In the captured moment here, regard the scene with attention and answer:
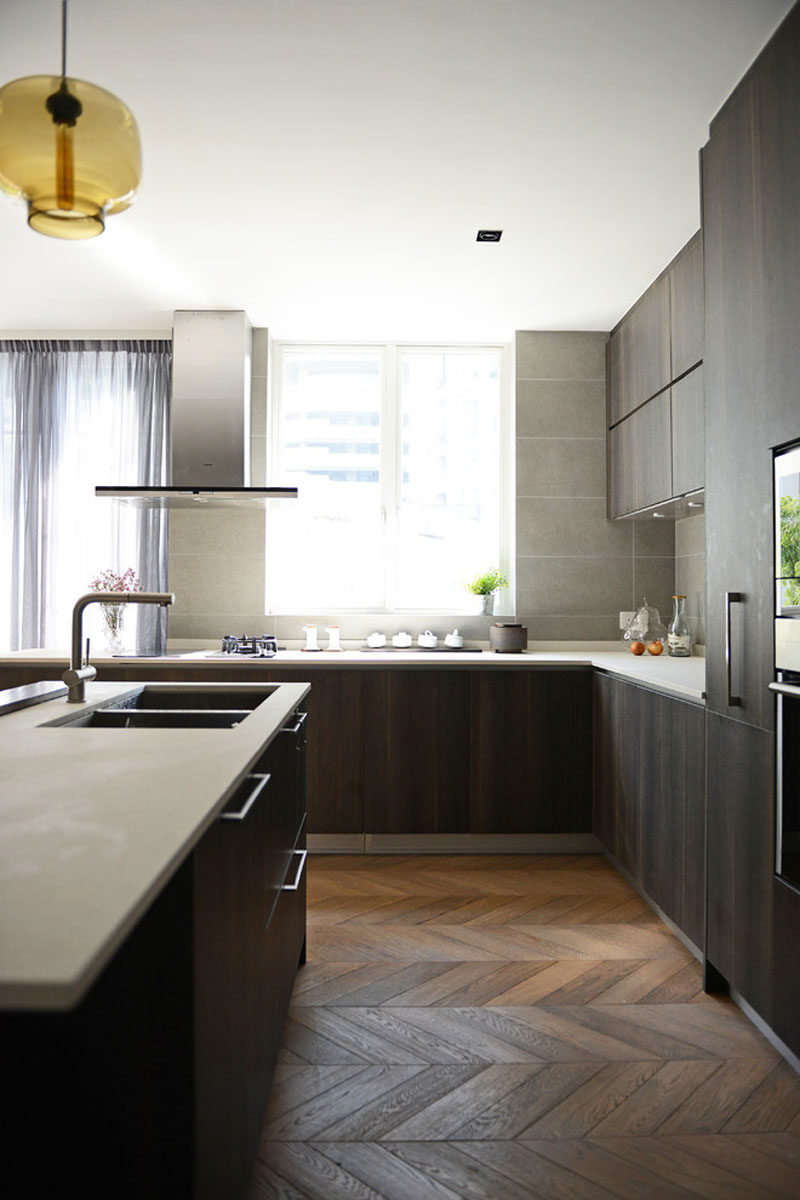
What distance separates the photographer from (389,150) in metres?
2.79

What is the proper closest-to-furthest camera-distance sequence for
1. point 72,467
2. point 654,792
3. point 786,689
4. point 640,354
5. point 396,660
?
point 786,689, point 654,792, point 396,660, point 640,354, point 72,467

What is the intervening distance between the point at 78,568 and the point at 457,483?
6.88ft

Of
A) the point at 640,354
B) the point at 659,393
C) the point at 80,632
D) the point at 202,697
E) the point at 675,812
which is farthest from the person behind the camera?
the point at 640,354

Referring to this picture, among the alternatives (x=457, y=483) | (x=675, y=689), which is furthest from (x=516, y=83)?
(x=457, y=483)

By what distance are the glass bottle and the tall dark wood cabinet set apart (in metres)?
1.66

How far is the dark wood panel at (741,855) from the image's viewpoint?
2.06 m

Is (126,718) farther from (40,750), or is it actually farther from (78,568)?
(78,568)

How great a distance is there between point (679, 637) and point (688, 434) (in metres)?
1.13

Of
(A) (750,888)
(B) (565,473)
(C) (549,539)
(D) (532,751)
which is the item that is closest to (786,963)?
(A) (750,888)

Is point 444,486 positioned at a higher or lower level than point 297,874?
higher

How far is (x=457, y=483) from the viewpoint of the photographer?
4.71 metres

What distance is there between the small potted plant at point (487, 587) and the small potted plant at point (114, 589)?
5.69 feet

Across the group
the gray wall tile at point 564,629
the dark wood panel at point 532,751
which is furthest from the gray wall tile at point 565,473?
the dark wood panel at point 532,751

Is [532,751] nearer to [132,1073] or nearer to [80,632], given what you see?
[80,632]
